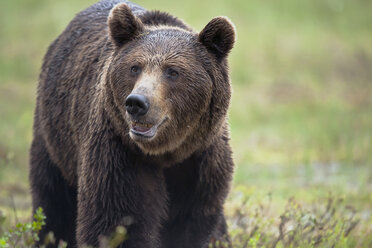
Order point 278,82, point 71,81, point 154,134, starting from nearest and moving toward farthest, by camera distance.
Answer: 1. point 154,134
2. point 71,81
3. point 278,82

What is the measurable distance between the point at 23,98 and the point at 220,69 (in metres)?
12.0

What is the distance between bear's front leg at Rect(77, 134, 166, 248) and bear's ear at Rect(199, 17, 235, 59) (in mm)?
1058

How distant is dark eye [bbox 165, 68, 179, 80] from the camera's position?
4.70 m

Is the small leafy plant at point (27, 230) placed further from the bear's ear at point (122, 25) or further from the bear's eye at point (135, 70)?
the bear's ear at point (122, 25)

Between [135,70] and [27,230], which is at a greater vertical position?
[135,70]

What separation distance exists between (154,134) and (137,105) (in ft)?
1.02

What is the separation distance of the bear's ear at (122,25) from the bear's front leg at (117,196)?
2.66 ft

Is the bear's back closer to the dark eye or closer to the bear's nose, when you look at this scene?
the dark eye

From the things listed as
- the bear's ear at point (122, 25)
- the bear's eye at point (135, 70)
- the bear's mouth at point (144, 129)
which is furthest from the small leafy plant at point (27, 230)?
the bear's ear at point (122, 25)

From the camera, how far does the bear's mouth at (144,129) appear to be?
4406 mm

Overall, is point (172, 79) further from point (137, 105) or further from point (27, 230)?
point (27, 230)

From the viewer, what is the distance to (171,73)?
15.5 feet

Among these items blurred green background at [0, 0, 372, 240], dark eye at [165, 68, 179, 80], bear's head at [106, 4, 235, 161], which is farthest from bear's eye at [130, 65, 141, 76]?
blurred green background at [0, 0, 372, 240]

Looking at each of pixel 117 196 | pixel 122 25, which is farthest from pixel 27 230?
pixel 122 25
